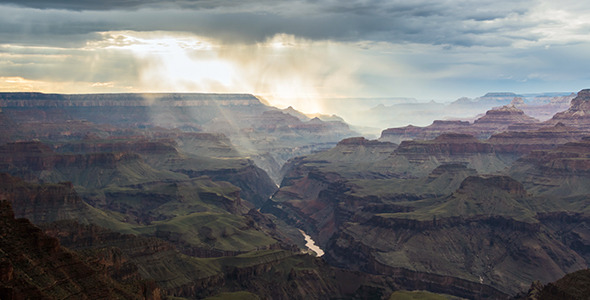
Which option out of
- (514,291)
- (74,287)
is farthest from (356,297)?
(74,287)

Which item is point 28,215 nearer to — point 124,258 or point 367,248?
point 124,258

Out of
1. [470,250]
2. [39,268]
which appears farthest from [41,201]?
[470,250]

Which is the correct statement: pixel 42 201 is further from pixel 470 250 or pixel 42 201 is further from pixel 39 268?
pixel 470 250

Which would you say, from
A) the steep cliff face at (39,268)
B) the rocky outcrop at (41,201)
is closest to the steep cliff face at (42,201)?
the rocky outcrop at (41,201)

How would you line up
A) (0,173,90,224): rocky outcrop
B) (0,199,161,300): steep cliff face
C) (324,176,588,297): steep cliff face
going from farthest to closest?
(0,173,90,224): rocky outcrop → (324,176,588,297): steep cliff face → (0,199,161,300): steep cliff face

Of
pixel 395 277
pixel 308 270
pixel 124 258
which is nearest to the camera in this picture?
pixel 124 258

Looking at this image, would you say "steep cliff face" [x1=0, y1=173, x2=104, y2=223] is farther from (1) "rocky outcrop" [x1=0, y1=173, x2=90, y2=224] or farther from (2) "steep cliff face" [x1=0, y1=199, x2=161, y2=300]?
(2) "steep cliff face" [x1=0, y1=199, x2=161, y2=300]

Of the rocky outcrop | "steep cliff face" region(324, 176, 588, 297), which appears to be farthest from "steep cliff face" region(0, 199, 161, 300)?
the rocky outcrop

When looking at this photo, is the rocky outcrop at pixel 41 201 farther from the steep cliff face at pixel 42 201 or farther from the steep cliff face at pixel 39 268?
the steep cliff face at pixel 39 268
